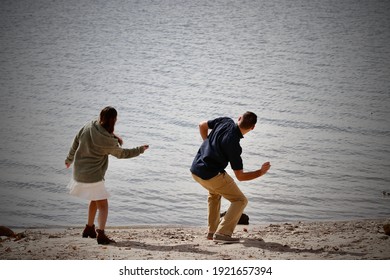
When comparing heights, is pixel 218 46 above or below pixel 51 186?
above

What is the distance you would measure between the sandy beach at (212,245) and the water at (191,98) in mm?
1395

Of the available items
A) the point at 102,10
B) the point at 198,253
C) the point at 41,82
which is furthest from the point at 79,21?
the point at 198,253

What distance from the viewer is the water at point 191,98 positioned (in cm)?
945

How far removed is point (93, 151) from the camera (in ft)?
20.1

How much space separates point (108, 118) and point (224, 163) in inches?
52.1

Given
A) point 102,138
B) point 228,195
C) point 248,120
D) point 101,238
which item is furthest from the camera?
point 228,195

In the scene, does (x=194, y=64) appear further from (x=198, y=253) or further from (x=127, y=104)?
(x=198, y=253)

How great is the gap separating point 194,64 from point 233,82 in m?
A: 3.51

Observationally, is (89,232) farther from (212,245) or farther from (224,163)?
(224,163)

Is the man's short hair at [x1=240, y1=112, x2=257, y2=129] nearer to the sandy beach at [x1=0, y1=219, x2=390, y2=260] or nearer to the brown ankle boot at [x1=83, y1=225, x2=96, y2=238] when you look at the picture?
the sandy beach at [x1=0, y1=219, x2=390, y2=260]

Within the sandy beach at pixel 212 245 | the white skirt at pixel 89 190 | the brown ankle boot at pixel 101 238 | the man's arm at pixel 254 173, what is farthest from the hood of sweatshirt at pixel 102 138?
the man's arm at pixel 254 173

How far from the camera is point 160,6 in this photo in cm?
3181

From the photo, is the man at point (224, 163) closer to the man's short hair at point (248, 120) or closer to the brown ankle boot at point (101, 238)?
the man's short hair at point (248, 120)

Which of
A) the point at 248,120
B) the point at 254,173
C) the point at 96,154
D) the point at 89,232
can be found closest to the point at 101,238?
the point at 89,232
